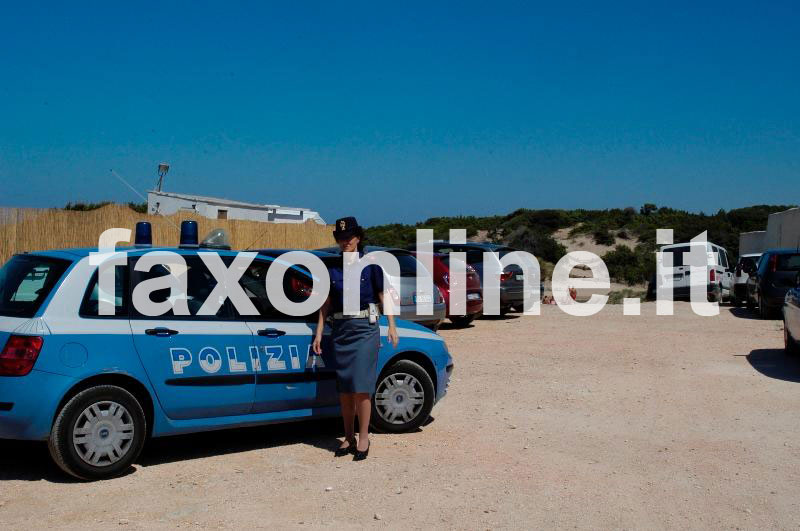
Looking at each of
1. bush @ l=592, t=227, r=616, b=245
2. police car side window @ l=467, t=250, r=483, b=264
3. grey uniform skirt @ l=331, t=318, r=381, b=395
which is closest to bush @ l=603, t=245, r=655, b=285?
bush @ l=592, t=227, r=616, b=245

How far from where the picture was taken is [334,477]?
602 cm

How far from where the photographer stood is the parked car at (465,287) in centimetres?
1507

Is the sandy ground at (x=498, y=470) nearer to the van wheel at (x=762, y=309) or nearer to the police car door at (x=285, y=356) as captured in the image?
the police car door at (x=285, y=356)

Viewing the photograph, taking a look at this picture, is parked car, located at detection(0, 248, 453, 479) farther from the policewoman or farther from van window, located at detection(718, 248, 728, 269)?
van window, located at detection(718, 248, 728, 269)

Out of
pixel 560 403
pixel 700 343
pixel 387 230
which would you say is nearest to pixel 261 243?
pixel 700 343

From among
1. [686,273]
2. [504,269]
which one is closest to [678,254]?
[686,273]

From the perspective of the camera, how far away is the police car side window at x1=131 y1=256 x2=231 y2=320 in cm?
617

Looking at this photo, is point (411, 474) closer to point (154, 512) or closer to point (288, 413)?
point (288, 413)

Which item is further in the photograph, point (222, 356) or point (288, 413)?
point (288, 413)

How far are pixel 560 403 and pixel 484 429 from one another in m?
1.58

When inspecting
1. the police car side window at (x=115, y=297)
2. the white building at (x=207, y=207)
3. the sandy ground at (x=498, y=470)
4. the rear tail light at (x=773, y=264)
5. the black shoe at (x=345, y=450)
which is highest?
the white building at (x=207, y=207)

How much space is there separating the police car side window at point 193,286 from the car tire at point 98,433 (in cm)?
68

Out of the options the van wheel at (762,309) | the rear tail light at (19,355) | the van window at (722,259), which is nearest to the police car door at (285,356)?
the rear tail light at (19,355)

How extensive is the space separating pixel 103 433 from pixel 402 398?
103 inches
